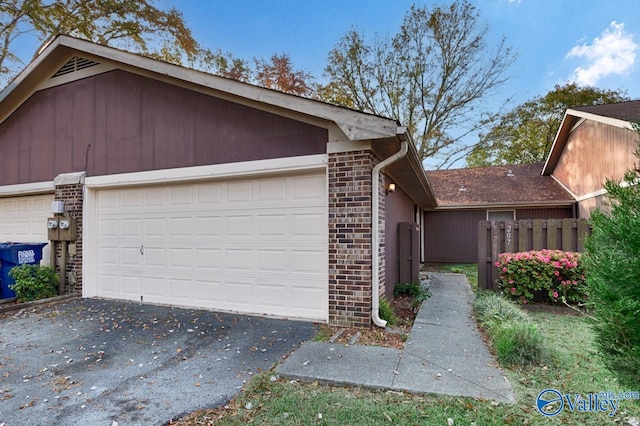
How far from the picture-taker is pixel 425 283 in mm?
8617

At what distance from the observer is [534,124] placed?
20.0 meters

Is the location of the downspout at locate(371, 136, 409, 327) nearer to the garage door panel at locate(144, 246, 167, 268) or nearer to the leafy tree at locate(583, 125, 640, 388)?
the leafy tree at locate(583, 125, 640, 388)

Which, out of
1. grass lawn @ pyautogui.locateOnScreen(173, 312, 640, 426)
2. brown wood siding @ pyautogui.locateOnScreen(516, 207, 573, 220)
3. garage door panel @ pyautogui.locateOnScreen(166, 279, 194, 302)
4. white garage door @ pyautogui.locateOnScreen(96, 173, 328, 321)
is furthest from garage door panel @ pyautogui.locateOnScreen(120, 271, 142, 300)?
brown wood siding @ pyautogui.locateOnScreen(516, 207, 573, 220)

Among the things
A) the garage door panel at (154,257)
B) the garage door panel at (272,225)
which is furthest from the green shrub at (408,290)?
the garage door panel at (154,257)

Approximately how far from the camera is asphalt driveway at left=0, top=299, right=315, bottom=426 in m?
2.77

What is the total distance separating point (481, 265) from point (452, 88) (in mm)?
12484

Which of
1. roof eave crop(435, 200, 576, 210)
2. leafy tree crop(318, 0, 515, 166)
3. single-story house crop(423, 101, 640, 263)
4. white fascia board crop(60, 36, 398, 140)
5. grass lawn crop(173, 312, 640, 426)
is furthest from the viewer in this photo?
leafy tree crop(318, 0, 515, 166)

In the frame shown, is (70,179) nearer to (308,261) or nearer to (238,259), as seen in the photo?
(238,259)

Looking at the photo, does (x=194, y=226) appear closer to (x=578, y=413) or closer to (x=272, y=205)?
(x=272, y=205)

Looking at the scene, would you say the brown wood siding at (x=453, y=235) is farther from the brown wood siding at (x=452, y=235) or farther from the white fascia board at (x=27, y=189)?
the white fascia board at (x=27, y=189)

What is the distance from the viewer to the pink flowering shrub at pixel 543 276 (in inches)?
230

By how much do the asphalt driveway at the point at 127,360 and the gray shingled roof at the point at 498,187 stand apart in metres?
11.3

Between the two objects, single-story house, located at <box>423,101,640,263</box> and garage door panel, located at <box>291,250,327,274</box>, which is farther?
single-story house, located at <box>423,101,640,263</box>

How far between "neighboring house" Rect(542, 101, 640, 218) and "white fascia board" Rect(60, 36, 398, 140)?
749 centimetres
